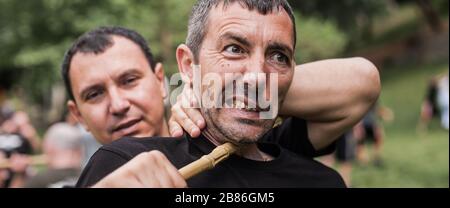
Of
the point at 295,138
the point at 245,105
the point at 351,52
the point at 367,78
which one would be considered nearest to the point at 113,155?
the point at 245,105

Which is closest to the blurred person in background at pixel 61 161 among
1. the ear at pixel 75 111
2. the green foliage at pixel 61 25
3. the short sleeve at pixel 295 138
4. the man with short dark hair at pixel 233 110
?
the ear at pixel 75 111

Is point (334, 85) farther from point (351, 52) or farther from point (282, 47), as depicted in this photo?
point (351, 52)

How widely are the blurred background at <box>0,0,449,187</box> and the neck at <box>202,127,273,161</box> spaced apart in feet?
22.9

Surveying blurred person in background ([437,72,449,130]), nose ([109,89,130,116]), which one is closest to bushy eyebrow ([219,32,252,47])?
nose ([109,89,130,116])

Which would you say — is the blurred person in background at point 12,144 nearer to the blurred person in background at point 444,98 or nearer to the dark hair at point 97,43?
the dark hair at point 97,43

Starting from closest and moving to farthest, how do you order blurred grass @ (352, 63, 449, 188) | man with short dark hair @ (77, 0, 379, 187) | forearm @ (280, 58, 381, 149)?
man with short dark hair @ (77, 0, 379, 187) < forearm @ (280, 58, 381, 149) < blurred grass @ (352, 63, 449, 188)

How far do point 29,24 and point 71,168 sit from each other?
15386 mm

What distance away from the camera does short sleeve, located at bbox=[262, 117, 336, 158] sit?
2781 millimetres

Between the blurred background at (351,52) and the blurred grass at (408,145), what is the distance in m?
0.02

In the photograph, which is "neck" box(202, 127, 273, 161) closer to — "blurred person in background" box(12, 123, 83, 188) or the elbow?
the elbow

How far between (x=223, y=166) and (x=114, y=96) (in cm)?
83

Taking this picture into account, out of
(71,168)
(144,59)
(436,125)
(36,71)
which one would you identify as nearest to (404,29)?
(436,125)

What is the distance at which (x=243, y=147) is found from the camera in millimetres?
2309
